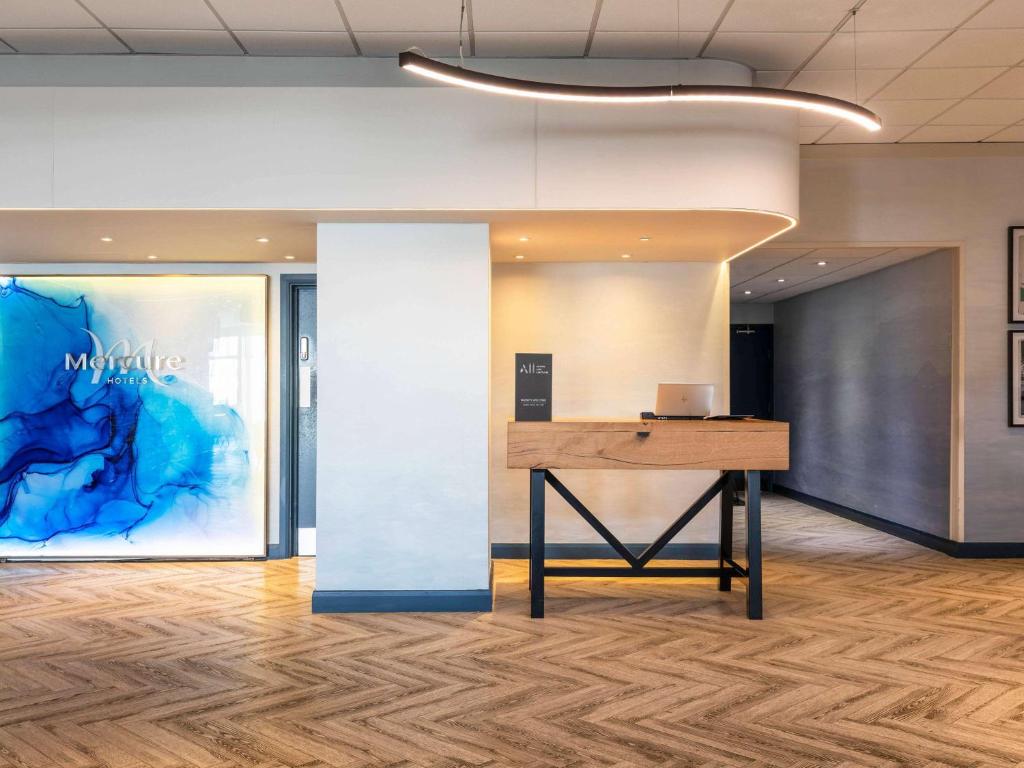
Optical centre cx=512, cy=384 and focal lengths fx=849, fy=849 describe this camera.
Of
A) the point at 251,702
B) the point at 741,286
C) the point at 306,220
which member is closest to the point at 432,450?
the point at 306,220

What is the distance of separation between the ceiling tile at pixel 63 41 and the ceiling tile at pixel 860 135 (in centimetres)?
483

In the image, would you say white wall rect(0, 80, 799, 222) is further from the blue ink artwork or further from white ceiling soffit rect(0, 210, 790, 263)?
the blue ink artwork

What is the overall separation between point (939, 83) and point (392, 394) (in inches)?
156

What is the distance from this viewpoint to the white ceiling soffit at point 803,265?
722cm

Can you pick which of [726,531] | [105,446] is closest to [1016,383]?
[726,531]

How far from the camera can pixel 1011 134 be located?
654cm

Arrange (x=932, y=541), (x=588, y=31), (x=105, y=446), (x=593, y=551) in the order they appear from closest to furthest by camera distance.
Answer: (x=588, y=31)
(x=593, y=551)
(x=105, y=446)
(x=932, y=541)

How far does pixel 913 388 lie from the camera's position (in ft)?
25.2

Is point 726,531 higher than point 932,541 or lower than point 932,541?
higher

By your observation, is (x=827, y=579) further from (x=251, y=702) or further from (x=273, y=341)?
(x=273, y=341)

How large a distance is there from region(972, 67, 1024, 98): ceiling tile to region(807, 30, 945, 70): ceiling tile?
0.75 meters

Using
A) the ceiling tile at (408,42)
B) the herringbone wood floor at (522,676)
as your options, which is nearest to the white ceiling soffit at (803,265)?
the herringbone wood floor at (522,676)

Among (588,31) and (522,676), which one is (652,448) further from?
(588,31)

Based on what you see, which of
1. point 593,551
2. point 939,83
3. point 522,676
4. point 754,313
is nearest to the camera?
point 522,676
